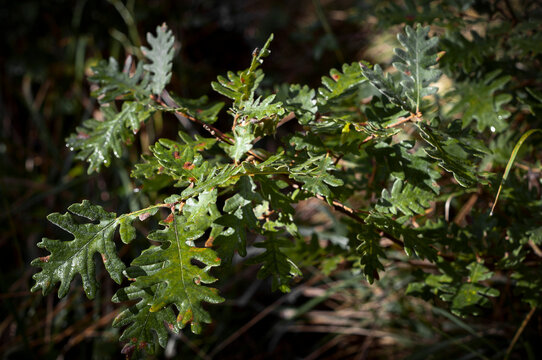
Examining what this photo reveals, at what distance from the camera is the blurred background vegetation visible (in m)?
1.83

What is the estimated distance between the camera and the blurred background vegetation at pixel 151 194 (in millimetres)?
1827

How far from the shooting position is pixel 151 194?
205 centimetres

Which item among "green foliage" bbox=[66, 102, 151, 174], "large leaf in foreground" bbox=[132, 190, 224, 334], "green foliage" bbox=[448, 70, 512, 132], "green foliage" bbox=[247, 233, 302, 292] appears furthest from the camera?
"green foliage" bbox=[448, 70, 512, 132]

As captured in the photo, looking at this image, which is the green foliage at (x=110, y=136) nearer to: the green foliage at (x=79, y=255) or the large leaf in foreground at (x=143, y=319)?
the green foliage at (x=79, y=255)

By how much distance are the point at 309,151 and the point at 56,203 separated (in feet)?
6.42

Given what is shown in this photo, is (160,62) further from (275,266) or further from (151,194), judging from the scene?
(151,194)

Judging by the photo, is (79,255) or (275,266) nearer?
(79,255)

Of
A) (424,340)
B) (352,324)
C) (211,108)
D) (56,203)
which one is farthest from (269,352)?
(56,203)

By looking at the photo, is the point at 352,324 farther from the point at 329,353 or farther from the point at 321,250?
the point at 321,250

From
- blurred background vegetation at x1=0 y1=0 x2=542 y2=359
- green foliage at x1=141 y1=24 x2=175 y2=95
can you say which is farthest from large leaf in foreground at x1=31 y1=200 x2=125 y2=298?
blurred background vegetation at x1=0 y1=0 x2=542 y2=359

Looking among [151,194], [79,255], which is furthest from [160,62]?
[151,194]

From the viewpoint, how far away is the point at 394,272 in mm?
2119

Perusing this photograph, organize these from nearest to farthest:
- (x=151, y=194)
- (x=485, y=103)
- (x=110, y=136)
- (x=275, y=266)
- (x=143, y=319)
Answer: (x=143, y=319)
(x=275, y=266)
(x=110, y=136)
(x=485, y=103)
(x=151, y=194)

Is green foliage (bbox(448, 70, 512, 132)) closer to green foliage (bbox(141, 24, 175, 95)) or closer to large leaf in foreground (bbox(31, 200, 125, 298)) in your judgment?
green foliage (bbox(141, 24, 175, 95))
